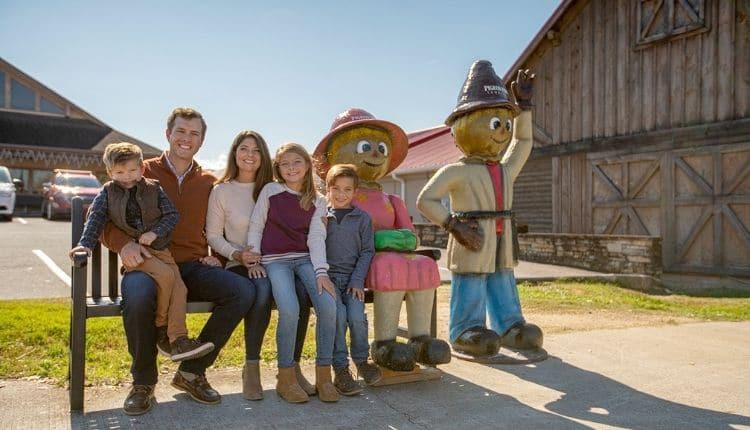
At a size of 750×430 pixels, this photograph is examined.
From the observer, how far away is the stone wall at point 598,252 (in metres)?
9.52

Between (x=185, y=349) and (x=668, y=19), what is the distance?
33.5 feet

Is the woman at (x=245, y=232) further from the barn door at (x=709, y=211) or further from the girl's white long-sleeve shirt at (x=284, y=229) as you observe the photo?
the barn door at (x=709, y=211)

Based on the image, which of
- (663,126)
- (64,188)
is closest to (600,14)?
(663,126)

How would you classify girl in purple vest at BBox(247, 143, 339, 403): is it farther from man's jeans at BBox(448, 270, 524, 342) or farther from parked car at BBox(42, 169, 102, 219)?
parked car at BBox(42, 169, 102, 219)

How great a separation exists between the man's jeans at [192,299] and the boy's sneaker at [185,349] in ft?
0.38

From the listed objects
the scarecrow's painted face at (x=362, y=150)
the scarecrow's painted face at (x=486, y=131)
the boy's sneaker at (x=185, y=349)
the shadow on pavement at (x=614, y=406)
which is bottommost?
the shadow on pavement at (x=614, y=406)

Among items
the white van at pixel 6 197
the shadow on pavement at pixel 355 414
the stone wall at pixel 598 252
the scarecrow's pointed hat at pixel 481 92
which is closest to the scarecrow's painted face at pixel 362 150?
the scarecrow's pointed hat at pixel 481 92

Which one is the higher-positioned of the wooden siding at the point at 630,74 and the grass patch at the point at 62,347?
the wooden siding at the point at 630,74

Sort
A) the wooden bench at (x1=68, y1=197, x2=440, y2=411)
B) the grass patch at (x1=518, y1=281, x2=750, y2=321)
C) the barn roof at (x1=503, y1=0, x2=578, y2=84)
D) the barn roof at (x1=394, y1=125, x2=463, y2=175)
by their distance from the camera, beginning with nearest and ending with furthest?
the wooden bench at (x1=68, y1=197, x2=440, y2=411)
the grass patch at (x1=518, y1=281, x2=750, y2=321)
the barn roof at (x1=503, y1=0, x2=578, y2=84)
the barn roof at (x1=394, y1=125, x2=463, y2=175)

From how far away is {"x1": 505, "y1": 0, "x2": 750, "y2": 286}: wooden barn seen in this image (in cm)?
980

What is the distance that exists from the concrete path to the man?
16 centimetres

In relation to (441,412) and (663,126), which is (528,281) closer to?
(663,126)

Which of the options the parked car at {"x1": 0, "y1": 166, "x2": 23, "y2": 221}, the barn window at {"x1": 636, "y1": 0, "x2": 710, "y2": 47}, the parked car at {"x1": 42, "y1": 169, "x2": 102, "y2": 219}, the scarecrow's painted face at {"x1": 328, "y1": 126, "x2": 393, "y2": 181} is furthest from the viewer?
the parked car at {"x1": 42, "y1": 169, "x2": 102, "y2": 219}

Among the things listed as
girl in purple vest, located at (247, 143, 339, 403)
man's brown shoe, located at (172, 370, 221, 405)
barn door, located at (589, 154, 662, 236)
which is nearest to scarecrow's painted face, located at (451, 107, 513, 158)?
girl in purple vest, located at (247, 143, 339, 403)
